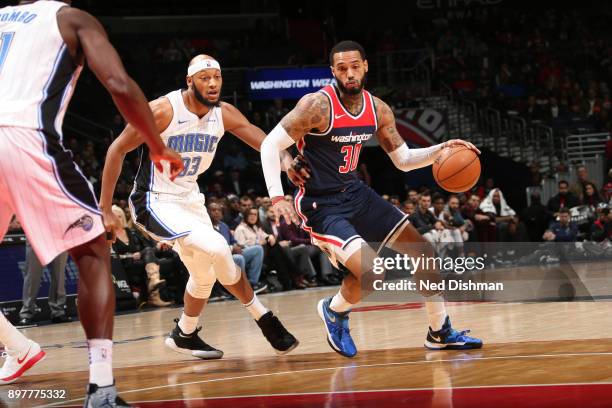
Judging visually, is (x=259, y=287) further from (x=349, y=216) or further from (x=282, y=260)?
(x=349, y=216)

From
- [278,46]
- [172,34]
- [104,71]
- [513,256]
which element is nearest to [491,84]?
[278,46]

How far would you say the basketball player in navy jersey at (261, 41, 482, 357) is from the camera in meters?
6.87

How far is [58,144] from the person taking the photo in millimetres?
4629

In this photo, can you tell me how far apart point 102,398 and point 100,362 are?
0.17 m

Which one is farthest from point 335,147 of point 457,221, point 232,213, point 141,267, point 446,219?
point 457,221

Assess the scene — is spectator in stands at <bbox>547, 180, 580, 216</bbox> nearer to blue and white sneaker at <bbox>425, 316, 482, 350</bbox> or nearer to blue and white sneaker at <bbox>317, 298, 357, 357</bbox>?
blue and white sneaker at <bbox>425, 316, 482, 350</bbox>

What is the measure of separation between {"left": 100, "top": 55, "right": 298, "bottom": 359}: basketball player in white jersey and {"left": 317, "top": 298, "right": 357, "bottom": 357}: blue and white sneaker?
0.31m

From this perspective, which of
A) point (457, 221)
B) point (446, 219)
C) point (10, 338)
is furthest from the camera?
point (457, 221)

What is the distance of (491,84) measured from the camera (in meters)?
26.2

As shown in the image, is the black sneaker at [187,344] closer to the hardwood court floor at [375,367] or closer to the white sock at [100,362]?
the hardwood court floor at [375,367]

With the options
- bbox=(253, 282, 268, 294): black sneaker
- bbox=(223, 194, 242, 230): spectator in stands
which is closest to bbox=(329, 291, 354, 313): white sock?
bbox=(253, 282, 268, 294): black sneaker

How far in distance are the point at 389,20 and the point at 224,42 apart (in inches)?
254

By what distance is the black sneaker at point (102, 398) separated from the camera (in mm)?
4457

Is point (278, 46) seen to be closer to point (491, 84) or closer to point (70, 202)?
point (491, 84)
